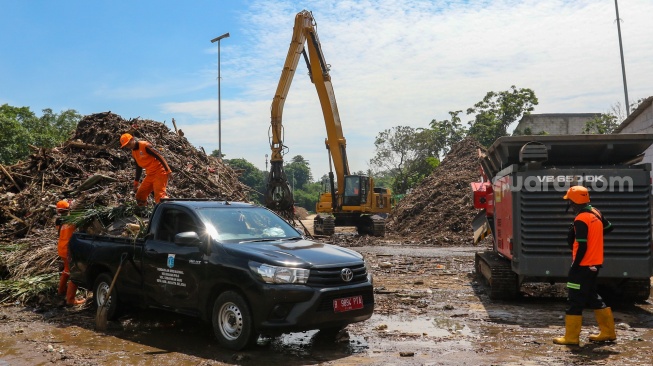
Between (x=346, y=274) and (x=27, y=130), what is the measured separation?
140ft

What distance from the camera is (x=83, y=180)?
14.8 metres

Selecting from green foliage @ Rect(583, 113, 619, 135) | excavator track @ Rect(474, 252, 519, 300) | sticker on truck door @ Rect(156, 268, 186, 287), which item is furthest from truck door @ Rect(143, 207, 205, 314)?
green foliage @ Rect(583, 113, 619, 135)

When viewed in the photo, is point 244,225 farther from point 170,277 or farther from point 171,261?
point 170,277

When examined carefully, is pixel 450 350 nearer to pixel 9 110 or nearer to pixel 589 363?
pixel 589 363

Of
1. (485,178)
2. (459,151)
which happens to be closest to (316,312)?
(485,178)

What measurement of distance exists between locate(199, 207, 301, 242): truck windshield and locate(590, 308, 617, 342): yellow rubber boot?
12.9 feet

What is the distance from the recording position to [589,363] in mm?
6547

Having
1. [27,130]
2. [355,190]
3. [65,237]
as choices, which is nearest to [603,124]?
[355,190]

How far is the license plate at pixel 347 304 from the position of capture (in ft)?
22.6

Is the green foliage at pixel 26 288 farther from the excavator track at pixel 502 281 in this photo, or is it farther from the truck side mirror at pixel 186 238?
the excavator track at pixel 502 281

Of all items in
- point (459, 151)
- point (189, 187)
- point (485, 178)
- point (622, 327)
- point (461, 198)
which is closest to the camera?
point (622, 327)

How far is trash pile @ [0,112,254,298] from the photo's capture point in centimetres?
1226

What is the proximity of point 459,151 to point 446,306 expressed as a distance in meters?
27.1

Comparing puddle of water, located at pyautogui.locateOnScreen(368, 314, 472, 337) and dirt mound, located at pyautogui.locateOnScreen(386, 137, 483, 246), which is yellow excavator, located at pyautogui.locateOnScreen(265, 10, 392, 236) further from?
puddle of water, located at pyautogui.locateOnScreen(368, 314, 472, 337)
